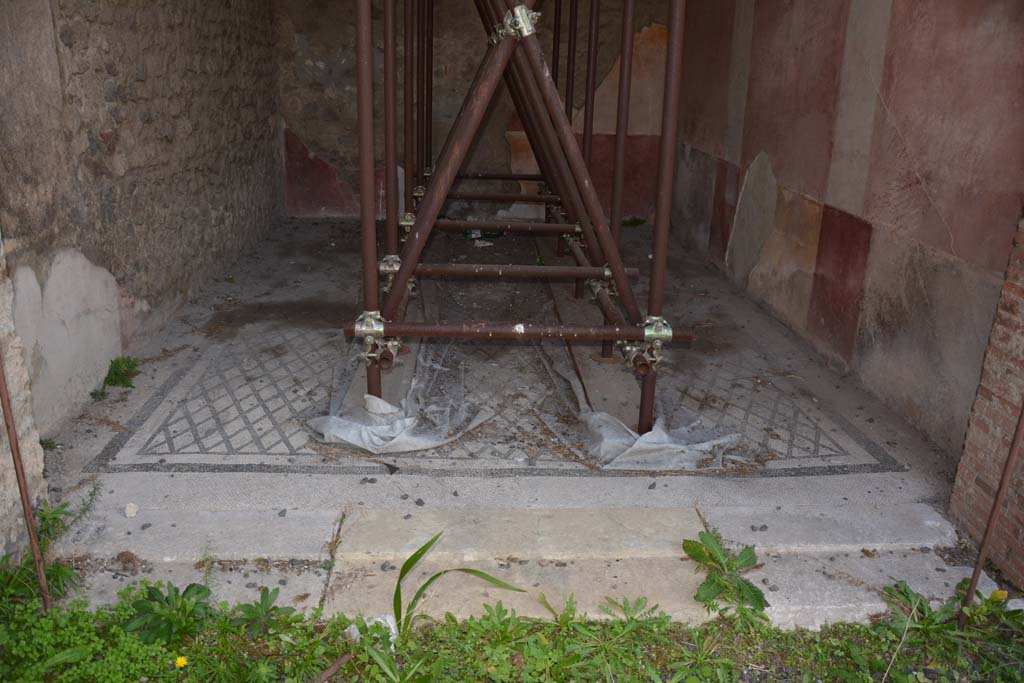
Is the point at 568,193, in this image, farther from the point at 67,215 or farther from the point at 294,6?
the point at 294,6

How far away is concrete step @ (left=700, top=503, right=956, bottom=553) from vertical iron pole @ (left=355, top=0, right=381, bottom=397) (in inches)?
57.8

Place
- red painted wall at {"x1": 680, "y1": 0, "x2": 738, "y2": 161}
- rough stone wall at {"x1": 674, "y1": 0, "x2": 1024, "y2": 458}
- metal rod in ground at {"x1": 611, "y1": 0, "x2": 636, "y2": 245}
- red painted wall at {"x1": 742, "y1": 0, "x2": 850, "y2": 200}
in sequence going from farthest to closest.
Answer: red painted wall at {"x1": 680, "y1": 0, "x2": 738, "y2": 161} → red painted wall at {"x1": 742, "y1": 0, "x2": 850, "y2": 200} → metal rod in ground at {"x1": 611, "y1": 0, "x2": 636, "y2": 245} → rough stone wall at {"x1": 674, "y1": 0, "x2": 1024, "y2": 458}

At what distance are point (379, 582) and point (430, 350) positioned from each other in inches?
77.6

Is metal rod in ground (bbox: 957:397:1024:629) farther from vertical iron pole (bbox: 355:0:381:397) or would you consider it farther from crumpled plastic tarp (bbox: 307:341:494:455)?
vertical iron pole (bbox: 355:0:381:397)

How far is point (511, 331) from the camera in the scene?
321cm

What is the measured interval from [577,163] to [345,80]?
465 centimetres

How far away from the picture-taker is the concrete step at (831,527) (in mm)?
2645

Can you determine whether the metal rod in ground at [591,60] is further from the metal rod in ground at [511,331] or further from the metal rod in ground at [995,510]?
the metal rod in ground at [995,510]

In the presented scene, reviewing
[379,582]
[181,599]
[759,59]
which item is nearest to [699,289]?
[759,59]

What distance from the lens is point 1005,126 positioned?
9.83 feet

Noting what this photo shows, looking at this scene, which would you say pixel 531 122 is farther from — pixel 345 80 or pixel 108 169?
pixel 345 80

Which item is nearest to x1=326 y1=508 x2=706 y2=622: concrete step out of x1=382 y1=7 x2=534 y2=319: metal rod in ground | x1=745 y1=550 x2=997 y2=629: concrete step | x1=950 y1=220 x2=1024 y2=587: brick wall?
x1=745 y1=550 x2=997 y2=629: concrete step

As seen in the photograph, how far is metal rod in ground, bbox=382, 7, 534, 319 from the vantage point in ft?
10.1

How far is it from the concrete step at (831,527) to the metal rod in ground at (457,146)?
57.1 inches
